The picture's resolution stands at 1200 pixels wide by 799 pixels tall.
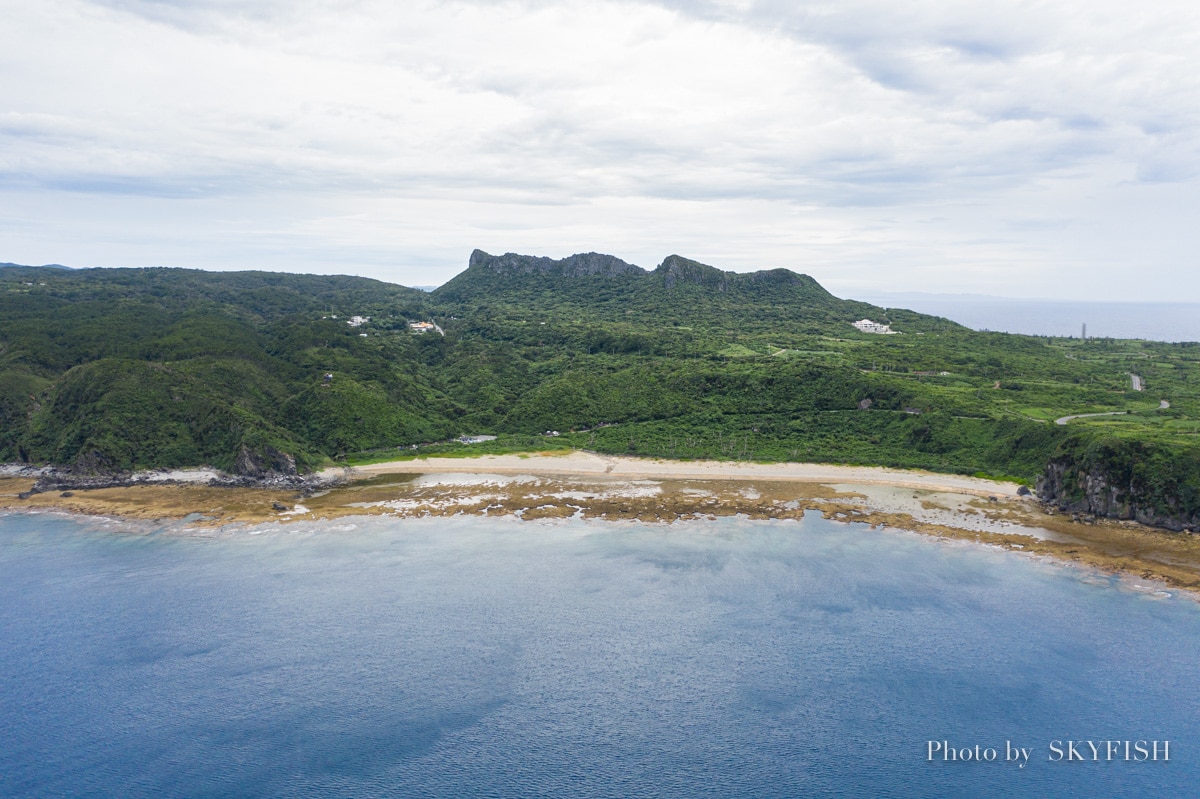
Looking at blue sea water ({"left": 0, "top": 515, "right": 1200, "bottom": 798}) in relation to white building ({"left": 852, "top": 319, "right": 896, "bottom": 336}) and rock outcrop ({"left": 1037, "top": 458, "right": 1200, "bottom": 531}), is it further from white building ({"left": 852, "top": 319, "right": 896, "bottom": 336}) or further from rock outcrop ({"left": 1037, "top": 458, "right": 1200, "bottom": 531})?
white building ({"left": 852, "top": 319, "right": 896, "bottom": 336})

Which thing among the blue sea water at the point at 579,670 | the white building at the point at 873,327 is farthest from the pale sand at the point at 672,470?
the white building at the point at 873,327

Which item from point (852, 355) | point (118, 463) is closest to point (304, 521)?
point (118, 463)

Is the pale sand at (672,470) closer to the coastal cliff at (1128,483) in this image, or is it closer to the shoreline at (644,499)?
the shoreline at (644,499)

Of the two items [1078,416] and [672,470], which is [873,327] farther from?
[672,470]

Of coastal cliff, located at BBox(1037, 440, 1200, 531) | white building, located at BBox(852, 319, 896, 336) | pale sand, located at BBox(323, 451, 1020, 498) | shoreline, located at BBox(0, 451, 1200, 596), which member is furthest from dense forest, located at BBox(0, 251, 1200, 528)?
white building, located at BBox(852, 319, 896, 336)

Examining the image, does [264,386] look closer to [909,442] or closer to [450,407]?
[450,407]
